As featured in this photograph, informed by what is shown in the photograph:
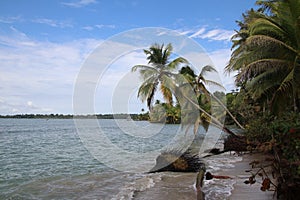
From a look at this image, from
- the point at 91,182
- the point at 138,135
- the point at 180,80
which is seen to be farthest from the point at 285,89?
the point at 138,135

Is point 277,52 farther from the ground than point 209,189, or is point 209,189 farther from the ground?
point 277,52

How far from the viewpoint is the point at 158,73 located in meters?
15.9

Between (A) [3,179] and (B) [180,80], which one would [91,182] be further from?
(B) [180,80]

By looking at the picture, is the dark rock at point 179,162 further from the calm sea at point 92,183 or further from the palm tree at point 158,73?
the palm tree at point 158,73

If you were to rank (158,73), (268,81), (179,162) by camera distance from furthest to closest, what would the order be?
(158,73), (268,81), (179,162)

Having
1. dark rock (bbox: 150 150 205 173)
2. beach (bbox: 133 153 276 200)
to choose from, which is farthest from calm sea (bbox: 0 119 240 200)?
dark rock (bbox: 150 150 205 173)

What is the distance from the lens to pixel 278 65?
11.3 m

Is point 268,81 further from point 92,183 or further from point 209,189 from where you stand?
point 92,183

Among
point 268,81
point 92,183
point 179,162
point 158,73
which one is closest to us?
point 92,183

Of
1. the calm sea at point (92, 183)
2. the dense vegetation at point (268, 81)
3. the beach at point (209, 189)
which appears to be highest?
the dense vegetation at point (268, 81)

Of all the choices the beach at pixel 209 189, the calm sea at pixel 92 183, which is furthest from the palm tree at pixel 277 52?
the beach at pixel 209 189

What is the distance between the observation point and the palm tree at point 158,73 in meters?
15.2

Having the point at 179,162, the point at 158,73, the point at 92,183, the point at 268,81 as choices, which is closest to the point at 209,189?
the point at 179,162

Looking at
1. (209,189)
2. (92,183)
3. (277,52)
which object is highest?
(277,52)
